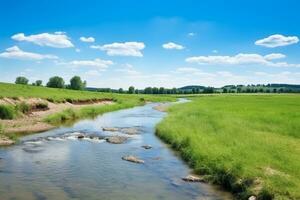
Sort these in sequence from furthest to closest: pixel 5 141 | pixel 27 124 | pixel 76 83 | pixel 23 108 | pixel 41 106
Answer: pixel 76 83
pixel 41 106
pixel 23 108
pixel 27 124
pixel 5 141

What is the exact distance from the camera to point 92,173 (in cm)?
2045

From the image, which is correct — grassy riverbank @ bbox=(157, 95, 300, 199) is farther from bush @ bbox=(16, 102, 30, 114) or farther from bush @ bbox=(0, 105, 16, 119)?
bush @ bbox=(16, 102, 30, 114)

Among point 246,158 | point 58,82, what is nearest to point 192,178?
point 246,158

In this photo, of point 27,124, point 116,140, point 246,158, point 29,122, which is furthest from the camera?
point 29,122

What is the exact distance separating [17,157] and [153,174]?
967 cm

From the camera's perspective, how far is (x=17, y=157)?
23781mm

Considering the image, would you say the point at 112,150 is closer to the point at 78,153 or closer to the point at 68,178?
the point at 78,153

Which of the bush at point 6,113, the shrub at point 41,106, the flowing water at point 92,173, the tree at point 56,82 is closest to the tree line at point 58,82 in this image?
the tree at point 56,82

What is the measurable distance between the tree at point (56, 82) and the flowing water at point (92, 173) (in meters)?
151

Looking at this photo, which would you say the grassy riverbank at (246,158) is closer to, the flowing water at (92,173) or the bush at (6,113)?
the flowing water at (92,173)

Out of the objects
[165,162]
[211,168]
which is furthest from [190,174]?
[165,162]

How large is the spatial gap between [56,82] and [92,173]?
16487 centimetres

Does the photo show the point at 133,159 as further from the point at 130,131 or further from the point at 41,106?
the point at 41,106

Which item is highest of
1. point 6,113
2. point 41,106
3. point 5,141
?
point 41,106
